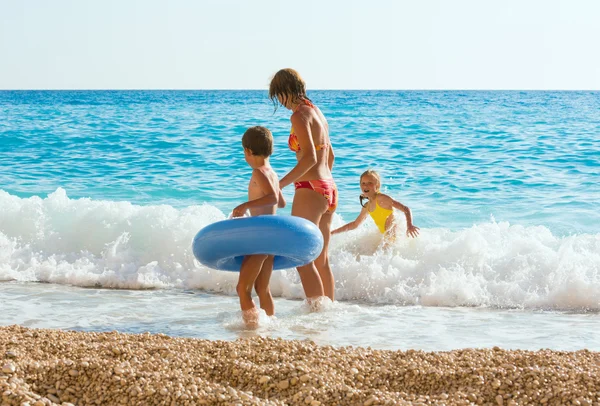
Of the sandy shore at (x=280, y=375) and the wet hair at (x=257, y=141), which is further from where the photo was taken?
the wet hair at (x=257, y=141)

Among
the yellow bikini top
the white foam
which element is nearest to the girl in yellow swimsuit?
the yellow bikini top

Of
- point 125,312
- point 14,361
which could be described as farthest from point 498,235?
point 14,361

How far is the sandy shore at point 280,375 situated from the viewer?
3174 millimetres

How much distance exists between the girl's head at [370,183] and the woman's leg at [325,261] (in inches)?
59.6

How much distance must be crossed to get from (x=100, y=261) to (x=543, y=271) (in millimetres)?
4420

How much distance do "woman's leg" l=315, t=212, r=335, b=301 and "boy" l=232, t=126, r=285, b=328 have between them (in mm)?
502

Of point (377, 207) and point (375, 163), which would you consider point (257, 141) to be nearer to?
point (377, 207)

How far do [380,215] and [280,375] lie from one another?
4.02m

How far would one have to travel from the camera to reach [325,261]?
215 inches

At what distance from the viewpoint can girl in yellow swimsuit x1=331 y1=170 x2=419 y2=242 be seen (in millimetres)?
6801

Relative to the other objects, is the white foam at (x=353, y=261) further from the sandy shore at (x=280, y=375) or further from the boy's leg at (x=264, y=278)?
the sandy shore at (x=280, y=375)

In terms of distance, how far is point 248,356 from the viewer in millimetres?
3748

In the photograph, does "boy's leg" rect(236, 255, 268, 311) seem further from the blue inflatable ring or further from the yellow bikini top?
the yellow bikini top
